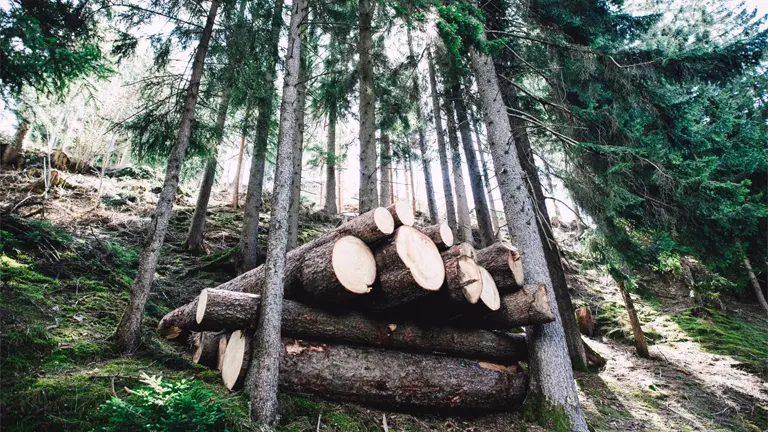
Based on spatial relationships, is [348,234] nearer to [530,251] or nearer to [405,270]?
[405,270]

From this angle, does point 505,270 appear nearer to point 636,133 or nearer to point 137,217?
point 636,133

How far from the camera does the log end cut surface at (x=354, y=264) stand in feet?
13.4

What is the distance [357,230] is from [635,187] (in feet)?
19.4

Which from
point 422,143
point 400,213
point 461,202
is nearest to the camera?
point 400,213

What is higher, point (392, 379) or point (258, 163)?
point (258, 163)

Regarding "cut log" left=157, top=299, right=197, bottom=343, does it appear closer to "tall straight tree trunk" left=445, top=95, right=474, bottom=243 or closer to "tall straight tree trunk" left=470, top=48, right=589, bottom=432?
"tall straight tree trunk" left=470, top=48, right=589, bottom=432

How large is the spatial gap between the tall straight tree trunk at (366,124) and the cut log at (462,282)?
3.12m

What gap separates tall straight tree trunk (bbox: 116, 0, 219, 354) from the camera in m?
4.48

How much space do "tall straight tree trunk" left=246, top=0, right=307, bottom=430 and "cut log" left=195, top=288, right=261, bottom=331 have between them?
1.06 ft

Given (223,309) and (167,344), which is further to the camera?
(167,344)

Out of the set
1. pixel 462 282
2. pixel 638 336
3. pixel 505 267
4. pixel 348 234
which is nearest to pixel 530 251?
pixel 505 267

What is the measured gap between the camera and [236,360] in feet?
13.2

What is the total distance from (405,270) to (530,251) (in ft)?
8.78

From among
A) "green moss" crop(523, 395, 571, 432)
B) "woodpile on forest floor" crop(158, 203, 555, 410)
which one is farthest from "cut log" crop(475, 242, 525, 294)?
"green moss" crop(523, 395, 571, 432)
